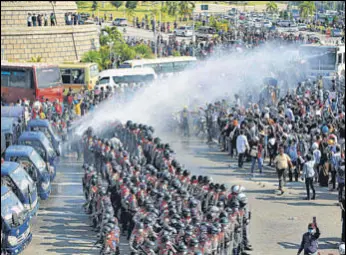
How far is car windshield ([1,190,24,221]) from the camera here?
66.1ft

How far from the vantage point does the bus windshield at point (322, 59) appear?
1678 inches

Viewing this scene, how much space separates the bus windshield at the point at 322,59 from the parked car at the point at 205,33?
1398cm

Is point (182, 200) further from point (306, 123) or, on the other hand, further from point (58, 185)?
point (306, 123)

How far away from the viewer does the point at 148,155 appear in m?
27.3

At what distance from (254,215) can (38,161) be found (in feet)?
19.2

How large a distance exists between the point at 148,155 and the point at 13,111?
7.47m

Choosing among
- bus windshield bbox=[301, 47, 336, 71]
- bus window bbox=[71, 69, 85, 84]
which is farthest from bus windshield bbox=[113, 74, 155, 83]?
bus windshield bbox=[301, 47, 336, 71]

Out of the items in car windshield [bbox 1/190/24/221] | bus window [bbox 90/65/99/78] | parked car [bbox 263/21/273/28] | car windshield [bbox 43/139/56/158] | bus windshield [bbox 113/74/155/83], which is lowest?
bus windshield [bbox 113/74/155/83]

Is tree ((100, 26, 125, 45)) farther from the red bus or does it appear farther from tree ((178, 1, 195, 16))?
tree ((178, 1, 195, 16))

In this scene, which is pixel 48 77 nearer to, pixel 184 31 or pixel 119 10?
pixel 184 31

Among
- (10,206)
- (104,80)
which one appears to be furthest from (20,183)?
(104,80)

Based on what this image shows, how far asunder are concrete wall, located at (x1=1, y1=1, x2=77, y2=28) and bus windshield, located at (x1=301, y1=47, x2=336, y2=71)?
19667 millimetres

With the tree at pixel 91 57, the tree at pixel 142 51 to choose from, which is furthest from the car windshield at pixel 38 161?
the tree at pixel 142 51

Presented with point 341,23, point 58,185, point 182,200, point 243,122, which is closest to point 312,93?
point 243,122
